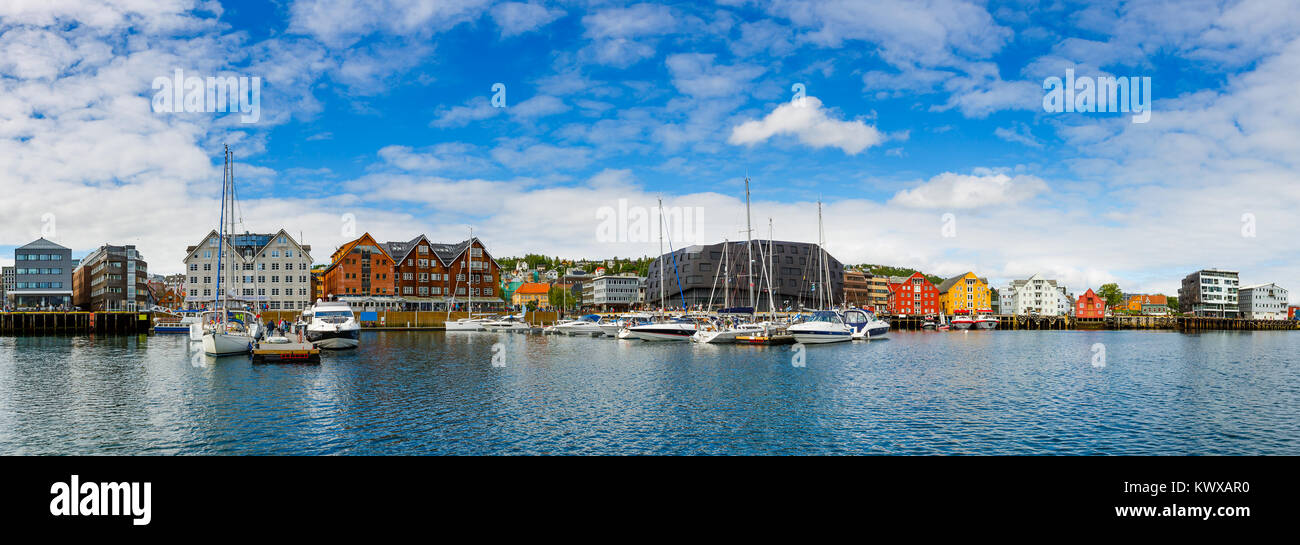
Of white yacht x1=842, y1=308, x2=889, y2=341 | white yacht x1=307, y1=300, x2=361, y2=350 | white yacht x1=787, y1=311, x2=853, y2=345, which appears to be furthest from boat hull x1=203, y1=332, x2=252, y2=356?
white yacht x1=842, y1=308, x2=889, y2=341

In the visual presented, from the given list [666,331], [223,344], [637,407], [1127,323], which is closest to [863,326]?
[666,331]

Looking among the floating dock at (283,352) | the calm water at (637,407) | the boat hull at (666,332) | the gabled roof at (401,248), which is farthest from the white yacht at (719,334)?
the gabled roof at (401,248)

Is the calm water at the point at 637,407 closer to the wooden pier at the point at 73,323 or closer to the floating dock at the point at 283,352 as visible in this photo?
the floating dock at the point at 283,352

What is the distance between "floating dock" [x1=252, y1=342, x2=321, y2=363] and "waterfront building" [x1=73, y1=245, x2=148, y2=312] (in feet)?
430

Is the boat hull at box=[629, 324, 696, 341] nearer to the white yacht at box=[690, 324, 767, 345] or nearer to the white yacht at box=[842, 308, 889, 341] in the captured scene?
the white yacht at box=[690, 324, 767, 345]

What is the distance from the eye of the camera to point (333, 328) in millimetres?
69875

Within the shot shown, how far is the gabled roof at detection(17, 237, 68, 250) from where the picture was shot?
14600 cm

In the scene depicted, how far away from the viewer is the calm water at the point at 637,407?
25.3 meters

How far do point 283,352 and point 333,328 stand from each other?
56.6ft

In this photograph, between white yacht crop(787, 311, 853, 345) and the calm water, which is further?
white yacht crop(787, 311, 853, 345)

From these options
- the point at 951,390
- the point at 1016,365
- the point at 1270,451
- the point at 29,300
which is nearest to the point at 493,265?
the point at 29,300

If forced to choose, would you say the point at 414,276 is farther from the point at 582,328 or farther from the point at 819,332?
the point at 819,332
